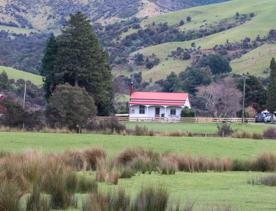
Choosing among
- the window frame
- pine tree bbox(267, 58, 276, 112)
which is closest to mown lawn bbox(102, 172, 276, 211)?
pine tree bbox(267, 58, 276, 112)

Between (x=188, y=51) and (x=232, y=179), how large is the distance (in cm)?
13273

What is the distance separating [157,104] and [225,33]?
219 ft

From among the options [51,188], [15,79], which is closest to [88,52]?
[15,79]

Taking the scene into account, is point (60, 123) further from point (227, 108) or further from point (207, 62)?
point (207, 62)

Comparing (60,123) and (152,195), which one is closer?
(152,195)

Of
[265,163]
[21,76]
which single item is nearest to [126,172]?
[265,163]

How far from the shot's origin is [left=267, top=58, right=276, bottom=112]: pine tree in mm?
85019

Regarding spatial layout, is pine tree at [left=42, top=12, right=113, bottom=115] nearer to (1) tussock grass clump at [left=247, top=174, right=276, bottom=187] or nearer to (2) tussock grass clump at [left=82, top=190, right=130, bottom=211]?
(1) tussock grass clump at [left=247, top=174, right=276, bottom=187]

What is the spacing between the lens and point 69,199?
13984 mm

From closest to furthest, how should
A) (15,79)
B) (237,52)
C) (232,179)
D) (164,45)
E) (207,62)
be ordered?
(232,179) < (15,79) < (207,62) < (237,52) < (164,45)

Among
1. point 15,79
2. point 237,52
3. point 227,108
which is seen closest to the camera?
point 227,108

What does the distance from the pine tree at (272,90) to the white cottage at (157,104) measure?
15.2 m

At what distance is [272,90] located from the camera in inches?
3376

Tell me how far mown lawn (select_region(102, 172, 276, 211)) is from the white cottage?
76.8 metres
